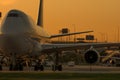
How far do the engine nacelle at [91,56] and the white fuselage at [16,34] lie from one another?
578 cm

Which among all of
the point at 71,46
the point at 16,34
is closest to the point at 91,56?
the point at 71,46

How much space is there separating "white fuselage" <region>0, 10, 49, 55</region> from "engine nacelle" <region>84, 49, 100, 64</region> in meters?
5.78

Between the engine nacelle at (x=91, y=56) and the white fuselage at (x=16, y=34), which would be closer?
the white fuselage at (x=16, y=34)

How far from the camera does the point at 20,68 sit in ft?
142

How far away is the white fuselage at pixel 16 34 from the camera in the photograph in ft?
132

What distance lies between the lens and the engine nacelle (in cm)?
4691

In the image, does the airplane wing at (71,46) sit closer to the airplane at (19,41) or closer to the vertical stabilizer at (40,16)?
the airplane at (19,41)

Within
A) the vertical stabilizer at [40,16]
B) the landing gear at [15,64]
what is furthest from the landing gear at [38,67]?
the vertical stabilizer at [40,16]

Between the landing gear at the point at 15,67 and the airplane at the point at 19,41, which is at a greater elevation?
the airplane at the point at 19,41

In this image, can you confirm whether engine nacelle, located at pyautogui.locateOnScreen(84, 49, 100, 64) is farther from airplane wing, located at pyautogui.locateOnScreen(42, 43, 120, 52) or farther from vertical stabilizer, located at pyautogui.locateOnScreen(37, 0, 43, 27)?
vertical stabilizer, located at pyautogui.locateOnScreen(37, 0, 43, 27)

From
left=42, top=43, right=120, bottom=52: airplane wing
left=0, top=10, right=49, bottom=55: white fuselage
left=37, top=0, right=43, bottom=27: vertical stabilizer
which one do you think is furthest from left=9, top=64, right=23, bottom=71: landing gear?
left=37, top=0, right=43, bottom=27: vertical stabilizer

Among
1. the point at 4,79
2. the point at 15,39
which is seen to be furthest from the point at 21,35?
the point at 4,79

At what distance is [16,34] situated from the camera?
40.4 meters

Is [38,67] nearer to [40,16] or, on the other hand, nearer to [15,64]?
[15,64]
